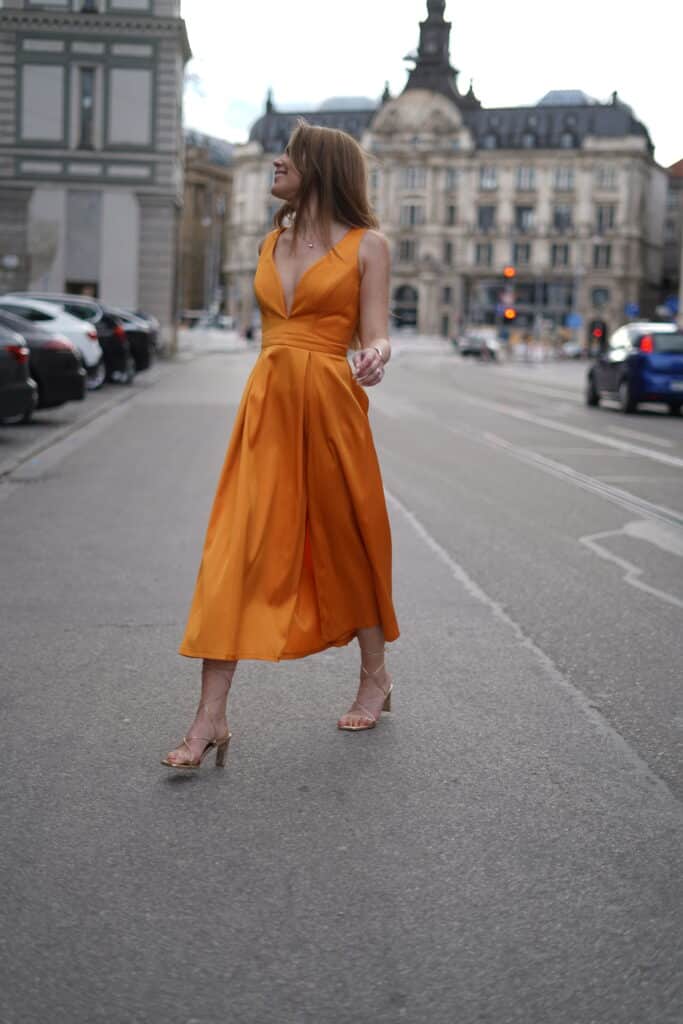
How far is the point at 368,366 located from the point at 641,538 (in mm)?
5928

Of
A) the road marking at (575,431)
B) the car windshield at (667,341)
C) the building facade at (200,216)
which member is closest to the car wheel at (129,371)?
the road marking at (575,431)

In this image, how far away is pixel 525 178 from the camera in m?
137

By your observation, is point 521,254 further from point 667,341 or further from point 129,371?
point 667,341

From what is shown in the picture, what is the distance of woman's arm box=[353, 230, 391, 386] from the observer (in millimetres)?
4711

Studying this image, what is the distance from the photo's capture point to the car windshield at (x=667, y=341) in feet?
87.9

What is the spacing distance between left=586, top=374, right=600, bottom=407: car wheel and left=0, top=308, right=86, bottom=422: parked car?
12257mm

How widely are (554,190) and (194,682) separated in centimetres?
13504

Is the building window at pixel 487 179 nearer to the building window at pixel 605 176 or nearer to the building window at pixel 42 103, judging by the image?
the building window at pixel 605 176

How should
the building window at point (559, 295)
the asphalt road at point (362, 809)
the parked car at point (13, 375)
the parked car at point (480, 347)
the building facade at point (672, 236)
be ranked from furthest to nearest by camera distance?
the building facade at point (672, 236) → the building window at point (559, 295) → the parked car at point (480, 347) → the parked car at point (13, 375) → the asphalt road at point (362, 809)

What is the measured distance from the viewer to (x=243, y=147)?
151500mm

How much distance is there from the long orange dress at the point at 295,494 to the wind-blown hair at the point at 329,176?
0.08 meters

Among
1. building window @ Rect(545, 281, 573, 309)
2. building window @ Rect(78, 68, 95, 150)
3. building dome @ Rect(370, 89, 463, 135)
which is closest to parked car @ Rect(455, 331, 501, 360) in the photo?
building window @ Rect(78, 68, 95, 150)

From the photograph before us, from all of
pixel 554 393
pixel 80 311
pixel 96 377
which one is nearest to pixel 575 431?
pixel 96 377

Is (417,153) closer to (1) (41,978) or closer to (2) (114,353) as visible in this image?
(2) (114,353)
